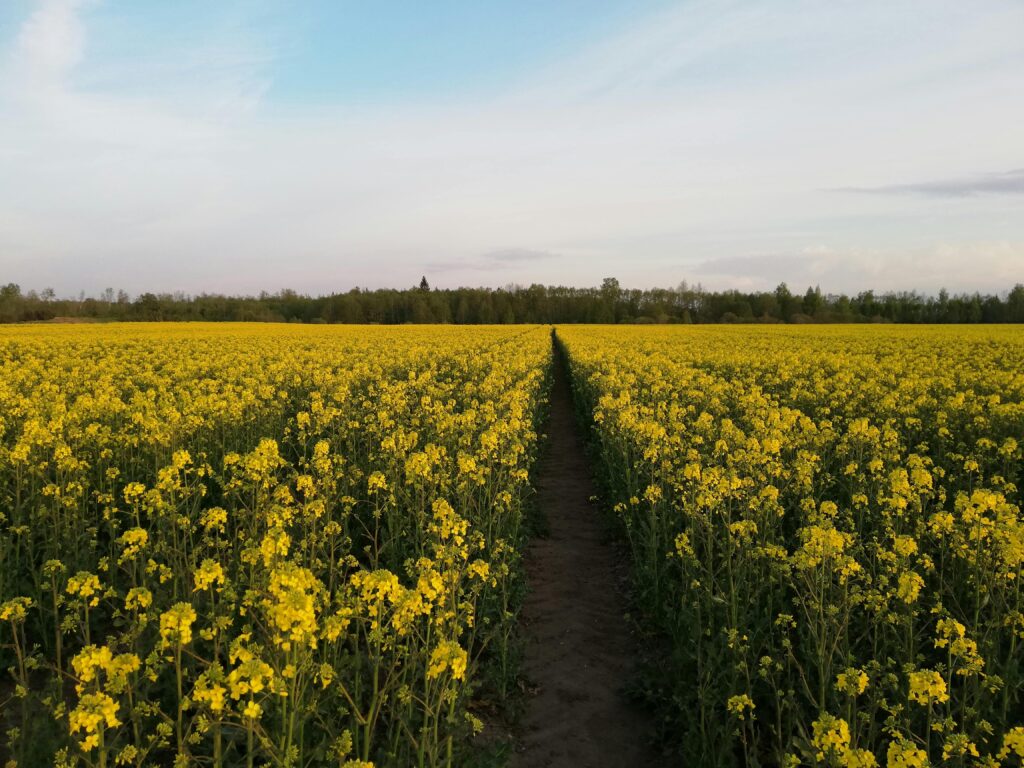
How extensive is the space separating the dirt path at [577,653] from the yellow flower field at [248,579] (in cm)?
56

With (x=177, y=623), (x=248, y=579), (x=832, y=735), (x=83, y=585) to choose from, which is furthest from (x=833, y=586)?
(x=83, y=585)

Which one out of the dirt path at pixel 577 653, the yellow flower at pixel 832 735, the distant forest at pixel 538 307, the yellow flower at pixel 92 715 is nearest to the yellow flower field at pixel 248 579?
the yellow flower at pixel 92 715

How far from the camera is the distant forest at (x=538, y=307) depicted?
8250 cm

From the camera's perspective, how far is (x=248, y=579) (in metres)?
4.65

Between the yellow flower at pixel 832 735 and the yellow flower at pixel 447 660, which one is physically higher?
the yellow flower at pixel 447 660

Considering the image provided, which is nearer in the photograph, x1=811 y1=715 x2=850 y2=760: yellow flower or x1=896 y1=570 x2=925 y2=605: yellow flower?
x1=811 y1=715 x2=850 y2=760: yellow flower

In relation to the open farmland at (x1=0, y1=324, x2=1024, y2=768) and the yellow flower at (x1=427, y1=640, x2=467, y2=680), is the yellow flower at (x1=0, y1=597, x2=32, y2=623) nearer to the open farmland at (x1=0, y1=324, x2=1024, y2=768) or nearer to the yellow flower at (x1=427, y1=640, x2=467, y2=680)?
the open farmland at (x1=0, y1=324, x2=1024, y2=768)

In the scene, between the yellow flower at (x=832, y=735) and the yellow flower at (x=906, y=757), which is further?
the yellow flower at (x=832, y=735)

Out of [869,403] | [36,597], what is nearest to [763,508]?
[36,597]

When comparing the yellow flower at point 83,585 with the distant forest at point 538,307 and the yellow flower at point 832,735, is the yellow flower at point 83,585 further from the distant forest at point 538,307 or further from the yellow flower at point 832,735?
the distant forest at point 538,307

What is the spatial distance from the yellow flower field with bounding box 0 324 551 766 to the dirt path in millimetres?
564

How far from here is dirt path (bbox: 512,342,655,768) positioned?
5.04 meters

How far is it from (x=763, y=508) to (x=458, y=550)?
140 inches

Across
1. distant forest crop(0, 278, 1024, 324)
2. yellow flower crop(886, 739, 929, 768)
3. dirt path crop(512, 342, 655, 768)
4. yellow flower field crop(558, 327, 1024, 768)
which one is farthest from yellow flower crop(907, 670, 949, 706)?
distant forest crop(0, 278, 1024, 324)
